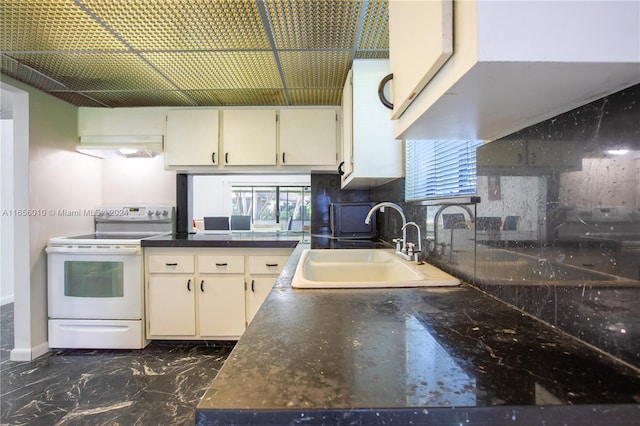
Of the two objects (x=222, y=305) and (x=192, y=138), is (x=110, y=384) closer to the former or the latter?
(x=222, y=305)

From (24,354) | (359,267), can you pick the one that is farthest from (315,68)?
(24,354)

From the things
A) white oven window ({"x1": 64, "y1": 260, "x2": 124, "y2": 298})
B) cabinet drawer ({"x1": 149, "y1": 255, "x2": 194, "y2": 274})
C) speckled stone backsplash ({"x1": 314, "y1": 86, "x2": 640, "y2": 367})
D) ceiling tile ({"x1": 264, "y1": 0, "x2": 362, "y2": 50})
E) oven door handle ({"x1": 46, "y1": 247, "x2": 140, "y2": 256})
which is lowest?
white oven window ({"x1": 64, "y1": 260, "x2": 124, "y2": 298})

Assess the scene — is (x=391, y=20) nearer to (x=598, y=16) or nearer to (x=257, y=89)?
(x=598, y=16)

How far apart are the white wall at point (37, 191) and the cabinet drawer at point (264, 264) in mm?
1615

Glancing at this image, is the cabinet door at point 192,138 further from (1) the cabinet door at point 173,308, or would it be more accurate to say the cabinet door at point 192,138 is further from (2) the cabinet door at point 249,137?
(1) the cabinet door at point 173,308

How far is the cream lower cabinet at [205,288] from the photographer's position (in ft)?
7.77

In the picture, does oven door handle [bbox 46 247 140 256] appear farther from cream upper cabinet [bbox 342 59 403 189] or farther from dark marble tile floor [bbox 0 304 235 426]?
cream upper cabinet [bbox 342 59 403 189]

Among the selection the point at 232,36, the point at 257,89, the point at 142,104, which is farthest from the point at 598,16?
the point at 142,104

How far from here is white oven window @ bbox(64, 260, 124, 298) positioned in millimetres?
2316

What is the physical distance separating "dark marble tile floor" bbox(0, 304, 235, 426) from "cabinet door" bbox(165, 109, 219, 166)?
1535 millimetres

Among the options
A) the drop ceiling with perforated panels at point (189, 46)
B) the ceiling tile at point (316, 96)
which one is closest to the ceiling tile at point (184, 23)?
the drop ceiling with perforated panels at point (189, 46)

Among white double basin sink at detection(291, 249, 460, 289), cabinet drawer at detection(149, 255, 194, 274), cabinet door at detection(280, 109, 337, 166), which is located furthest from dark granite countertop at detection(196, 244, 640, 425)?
cabinet door at detection(280, 109, 337, 166)

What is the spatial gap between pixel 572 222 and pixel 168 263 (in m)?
2.49

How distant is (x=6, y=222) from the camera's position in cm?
348
